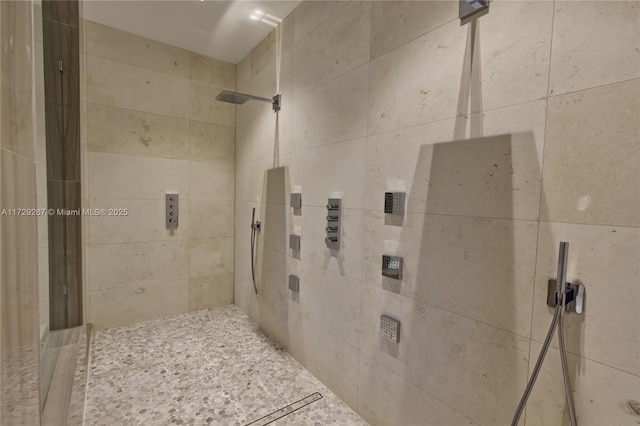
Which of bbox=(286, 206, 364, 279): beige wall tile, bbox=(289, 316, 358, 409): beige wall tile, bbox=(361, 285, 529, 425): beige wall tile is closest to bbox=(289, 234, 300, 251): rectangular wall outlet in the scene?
bbox=(286, 206, 364, 279): beige wall tile

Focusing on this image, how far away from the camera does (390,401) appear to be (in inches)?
63.2

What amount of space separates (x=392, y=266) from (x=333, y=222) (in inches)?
21.3

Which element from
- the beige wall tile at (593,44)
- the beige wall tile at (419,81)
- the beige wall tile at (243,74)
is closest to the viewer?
the beige wall tile at (593,44)

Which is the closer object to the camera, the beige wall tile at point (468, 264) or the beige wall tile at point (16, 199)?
the beige wall tile at point (16, 199)

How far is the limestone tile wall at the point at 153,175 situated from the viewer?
275 cm

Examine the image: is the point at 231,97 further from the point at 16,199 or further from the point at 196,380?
the point at 196,380

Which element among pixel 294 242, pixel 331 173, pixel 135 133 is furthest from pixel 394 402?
pixel 135 133

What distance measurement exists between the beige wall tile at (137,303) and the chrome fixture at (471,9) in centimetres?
338

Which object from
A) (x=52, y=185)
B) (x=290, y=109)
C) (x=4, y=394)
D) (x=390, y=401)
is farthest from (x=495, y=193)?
(x=52, y=185)

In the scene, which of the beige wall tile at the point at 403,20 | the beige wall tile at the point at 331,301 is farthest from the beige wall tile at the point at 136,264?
the beige wall tile at the point at 403,20

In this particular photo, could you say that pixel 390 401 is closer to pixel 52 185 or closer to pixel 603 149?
pixel 603 149

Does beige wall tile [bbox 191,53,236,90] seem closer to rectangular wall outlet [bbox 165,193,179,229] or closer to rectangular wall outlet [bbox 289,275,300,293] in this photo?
rectangular wall outlet [bbox 165,193,179,229]

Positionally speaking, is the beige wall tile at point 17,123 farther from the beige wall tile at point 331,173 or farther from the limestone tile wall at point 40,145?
the beige wall tile at point 331,173

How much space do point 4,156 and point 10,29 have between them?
13.0 inches
